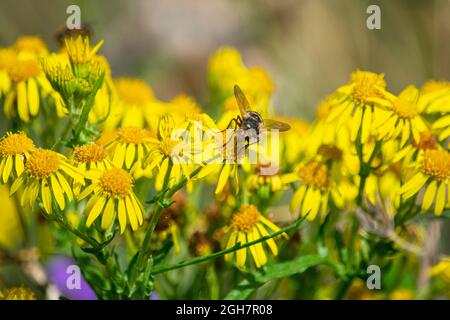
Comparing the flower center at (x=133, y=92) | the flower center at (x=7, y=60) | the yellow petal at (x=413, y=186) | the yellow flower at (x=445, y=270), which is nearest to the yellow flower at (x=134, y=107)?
the flower center at (x=133, y=92)

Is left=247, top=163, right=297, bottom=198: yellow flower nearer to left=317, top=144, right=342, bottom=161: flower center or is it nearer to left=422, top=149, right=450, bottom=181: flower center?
left=317, top=144, right=342, bottom=161: flower center

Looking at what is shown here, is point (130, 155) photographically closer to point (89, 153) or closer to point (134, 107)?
point (89, 153)

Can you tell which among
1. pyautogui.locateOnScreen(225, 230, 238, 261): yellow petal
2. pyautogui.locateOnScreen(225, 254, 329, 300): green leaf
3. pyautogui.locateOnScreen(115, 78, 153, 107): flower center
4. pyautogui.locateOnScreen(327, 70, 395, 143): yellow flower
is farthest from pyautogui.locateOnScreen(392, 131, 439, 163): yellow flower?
pyautogui.locateOnScreen(115, 78, 153, 107): flower center

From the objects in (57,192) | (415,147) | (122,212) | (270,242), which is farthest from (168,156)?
(415,147)

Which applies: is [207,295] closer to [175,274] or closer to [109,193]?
[175,274]

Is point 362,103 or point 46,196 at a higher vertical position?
point 362,103
